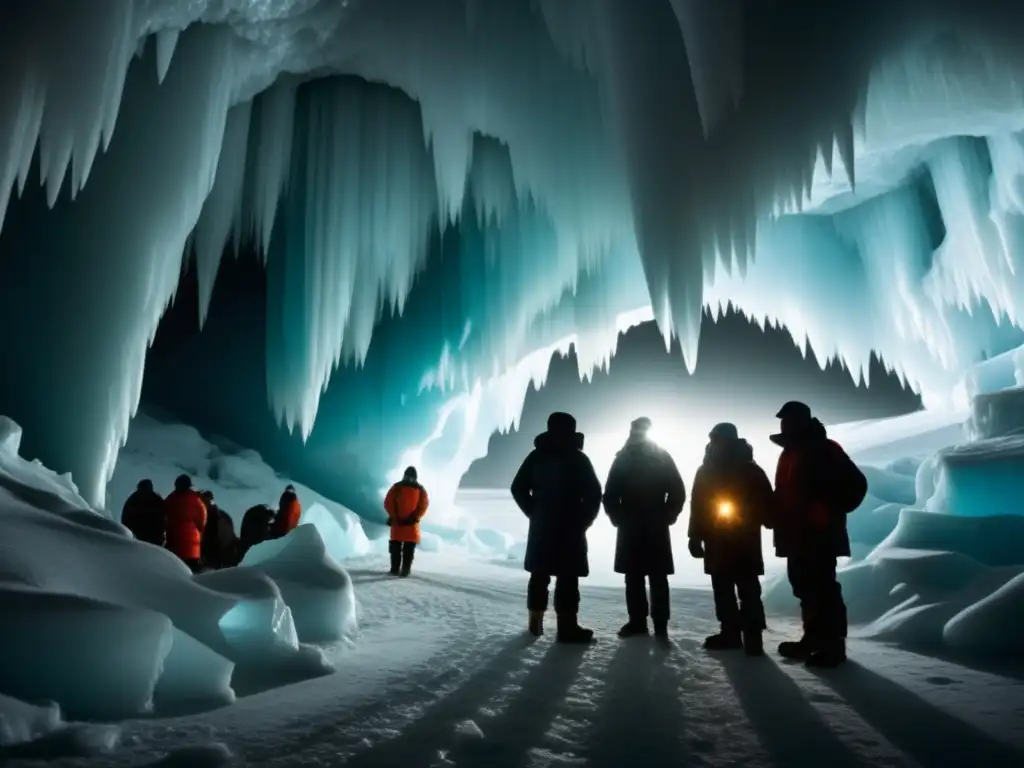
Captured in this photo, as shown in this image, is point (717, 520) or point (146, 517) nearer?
point (717, 520)

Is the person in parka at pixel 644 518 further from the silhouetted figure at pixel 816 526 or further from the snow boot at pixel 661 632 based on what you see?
the silhouetted figure at pixel 816 526

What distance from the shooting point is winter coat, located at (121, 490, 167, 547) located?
20.1 feet

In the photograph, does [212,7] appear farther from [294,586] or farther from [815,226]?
[815,226]

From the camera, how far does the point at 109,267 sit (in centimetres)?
811

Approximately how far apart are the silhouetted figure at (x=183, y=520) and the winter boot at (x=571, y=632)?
4.15m

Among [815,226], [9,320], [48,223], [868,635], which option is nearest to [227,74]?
[48,223]

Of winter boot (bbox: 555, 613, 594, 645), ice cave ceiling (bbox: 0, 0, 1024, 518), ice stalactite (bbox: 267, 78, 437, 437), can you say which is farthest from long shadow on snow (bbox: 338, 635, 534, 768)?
ice stalactite (bbox: 267, 78, 437, 437)

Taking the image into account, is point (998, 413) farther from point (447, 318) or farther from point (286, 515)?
point (447, 318)

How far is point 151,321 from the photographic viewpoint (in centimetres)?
892

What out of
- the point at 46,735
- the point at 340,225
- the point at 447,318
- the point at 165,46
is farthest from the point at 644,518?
the point at 447,318

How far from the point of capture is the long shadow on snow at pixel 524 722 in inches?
79.9

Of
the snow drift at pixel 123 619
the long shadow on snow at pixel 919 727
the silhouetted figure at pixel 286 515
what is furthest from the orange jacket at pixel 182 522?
the long shadow on snow at pixel 919 727

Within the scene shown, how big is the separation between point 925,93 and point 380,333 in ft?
38.2

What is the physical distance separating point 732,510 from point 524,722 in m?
1.94
